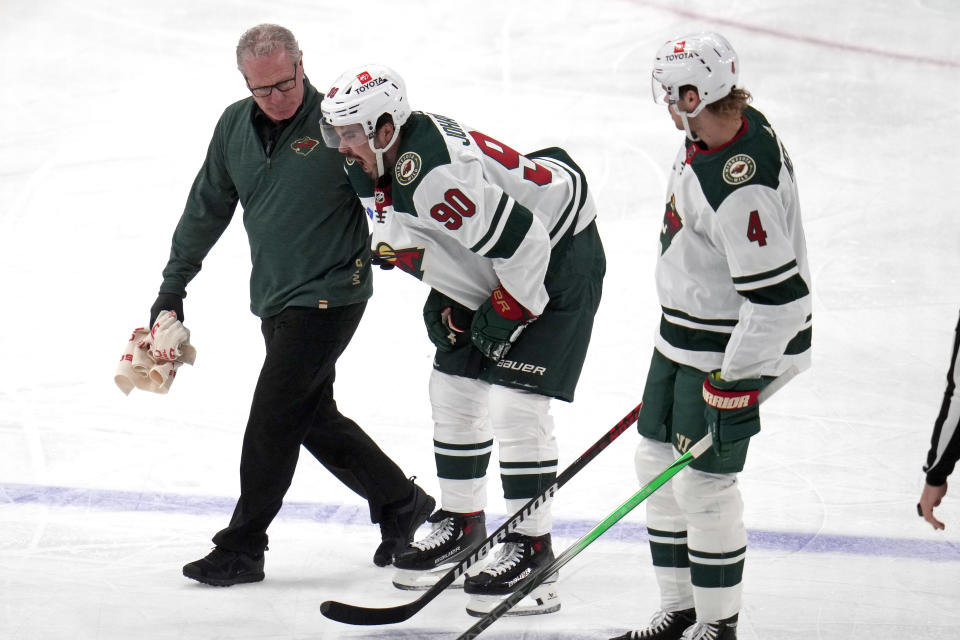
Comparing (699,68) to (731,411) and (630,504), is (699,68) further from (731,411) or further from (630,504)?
(630,504)

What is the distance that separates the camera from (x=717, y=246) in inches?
95.7

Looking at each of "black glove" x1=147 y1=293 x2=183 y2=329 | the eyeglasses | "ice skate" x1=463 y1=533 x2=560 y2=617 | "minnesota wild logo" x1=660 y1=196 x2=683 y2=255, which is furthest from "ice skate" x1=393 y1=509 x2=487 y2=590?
the eyeglasses

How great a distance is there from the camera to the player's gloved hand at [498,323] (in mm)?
2865

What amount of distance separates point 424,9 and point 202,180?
4.25 m

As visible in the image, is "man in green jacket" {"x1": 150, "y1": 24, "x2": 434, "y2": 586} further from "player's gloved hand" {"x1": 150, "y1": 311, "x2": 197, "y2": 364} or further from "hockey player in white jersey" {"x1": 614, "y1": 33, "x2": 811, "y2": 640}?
"hockey player in white jersey" {"x1": 614, "y1": 33, "x2": 811, "y2": 640}

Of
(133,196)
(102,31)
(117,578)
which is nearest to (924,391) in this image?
(117,578)

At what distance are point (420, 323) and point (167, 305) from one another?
157cm

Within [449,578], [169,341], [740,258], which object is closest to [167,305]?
[169,341]

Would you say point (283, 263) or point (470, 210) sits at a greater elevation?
point (470, 210)

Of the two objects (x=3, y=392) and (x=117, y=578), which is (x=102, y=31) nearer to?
(x=3, y=392)

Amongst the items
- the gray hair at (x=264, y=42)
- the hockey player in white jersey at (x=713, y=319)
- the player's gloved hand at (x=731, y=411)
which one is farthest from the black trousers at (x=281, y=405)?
the player's gloved hand at (x=731, y=411)

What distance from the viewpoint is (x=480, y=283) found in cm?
299

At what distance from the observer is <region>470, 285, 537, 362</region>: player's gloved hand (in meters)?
2.87

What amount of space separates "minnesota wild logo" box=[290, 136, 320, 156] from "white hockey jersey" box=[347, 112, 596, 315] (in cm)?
16
